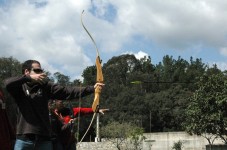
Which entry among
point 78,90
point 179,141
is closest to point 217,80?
point 179,141

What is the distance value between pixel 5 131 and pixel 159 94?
3406 inches

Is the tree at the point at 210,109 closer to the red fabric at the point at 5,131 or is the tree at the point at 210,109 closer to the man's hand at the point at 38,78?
the red fabric at the point at 5,131

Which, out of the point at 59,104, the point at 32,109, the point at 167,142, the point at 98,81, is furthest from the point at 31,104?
the point at 167,142

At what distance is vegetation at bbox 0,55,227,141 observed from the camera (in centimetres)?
3869

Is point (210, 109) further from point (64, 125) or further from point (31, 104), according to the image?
point (31, 104)

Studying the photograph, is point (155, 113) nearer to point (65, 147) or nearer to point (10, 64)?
point (10, 64)

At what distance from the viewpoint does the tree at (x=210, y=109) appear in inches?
1499

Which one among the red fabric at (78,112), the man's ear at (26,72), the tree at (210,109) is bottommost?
the red fabric at (78,112)

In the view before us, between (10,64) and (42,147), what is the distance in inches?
2241

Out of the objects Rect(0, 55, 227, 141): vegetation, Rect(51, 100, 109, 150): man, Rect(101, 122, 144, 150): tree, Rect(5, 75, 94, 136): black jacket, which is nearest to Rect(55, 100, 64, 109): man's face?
Rect(51, 100, 109, 150): man

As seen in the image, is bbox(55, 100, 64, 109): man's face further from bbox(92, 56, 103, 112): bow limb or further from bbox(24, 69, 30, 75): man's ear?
bbox(24, 69, 30, 75): man's ear

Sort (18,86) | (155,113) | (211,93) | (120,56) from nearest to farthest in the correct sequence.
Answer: (18,86)
(211,93)
(155,113)
(120,56)

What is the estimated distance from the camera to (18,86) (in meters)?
4.93

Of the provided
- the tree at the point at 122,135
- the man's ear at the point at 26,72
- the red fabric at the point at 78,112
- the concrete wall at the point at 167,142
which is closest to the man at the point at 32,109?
the man's ear at the point at 26,72
